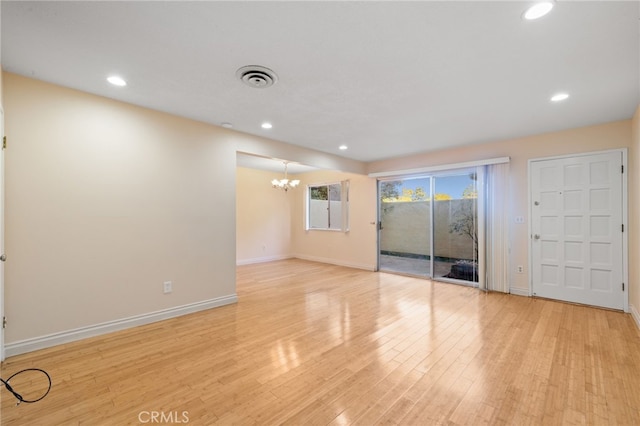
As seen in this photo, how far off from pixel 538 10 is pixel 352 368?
2.82 meters

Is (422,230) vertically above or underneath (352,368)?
above

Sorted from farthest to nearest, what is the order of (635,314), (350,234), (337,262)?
(337,262)
(350,234)
(635,314)

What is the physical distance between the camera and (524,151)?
435 cm

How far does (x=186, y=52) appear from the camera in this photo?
2090mm

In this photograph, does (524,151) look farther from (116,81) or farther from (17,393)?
(17,393)

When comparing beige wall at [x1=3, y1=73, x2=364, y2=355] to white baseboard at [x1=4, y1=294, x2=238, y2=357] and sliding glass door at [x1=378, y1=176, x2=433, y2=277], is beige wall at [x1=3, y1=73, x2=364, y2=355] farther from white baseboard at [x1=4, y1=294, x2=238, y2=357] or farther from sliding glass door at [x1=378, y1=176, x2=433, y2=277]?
sliding glass door at [x1=378, y1=176, x2=433, y2=277]

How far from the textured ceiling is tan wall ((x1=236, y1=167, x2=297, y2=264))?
3.84 m

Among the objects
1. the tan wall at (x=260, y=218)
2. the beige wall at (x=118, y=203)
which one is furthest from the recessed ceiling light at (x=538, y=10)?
the tan wall at (x=260, y=218)

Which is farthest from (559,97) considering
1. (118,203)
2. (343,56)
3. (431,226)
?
(118,203)

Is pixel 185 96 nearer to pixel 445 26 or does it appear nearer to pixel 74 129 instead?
pixel 74 129

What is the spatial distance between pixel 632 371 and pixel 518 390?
1122mm

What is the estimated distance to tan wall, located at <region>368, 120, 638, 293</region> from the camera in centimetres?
370

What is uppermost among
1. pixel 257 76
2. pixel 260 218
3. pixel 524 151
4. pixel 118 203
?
pixel 257 76

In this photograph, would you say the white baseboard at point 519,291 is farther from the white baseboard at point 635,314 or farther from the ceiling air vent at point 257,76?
the ceiling air vent at point 257,76
